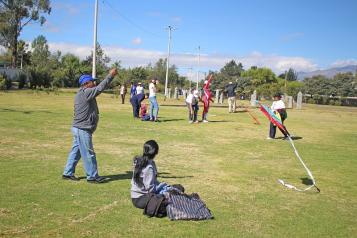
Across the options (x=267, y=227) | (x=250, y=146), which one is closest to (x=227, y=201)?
(x=267, y=227)

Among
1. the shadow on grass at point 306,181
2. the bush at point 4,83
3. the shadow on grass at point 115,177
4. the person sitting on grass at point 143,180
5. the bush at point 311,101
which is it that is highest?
the bush at point 4,83

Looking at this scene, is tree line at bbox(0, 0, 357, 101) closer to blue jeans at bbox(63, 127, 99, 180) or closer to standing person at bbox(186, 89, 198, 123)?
standing person at bbox(186, 89, 198, 123)

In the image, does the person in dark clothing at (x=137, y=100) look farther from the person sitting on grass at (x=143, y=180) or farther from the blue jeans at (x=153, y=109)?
the person sitting on grass at (x=143, y=180)

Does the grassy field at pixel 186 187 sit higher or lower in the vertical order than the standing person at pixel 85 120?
lower

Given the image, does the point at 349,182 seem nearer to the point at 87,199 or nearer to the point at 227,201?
the point at 227,201

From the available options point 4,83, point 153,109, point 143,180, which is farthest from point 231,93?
point 4,83

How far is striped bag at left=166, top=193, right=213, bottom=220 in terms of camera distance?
6.36 meters

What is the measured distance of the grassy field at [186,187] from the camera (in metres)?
6.07

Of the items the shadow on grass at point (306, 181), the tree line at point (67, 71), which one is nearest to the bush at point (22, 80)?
the tree line at point (67, 71)

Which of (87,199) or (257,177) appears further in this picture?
(257,177)

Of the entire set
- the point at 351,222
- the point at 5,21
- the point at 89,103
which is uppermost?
the point at 5,21

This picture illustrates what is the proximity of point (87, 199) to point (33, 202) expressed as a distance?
84 centimetres

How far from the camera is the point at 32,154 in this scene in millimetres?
10758

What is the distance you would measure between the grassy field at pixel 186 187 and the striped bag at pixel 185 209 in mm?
125
